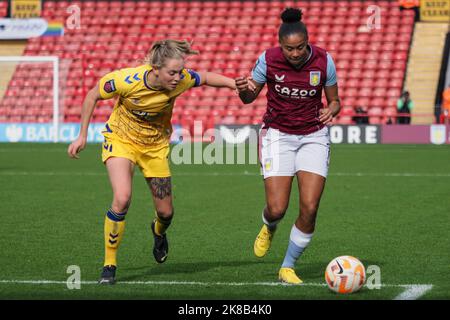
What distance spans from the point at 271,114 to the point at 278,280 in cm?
139

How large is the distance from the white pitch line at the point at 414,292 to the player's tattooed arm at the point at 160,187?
7.40 feet

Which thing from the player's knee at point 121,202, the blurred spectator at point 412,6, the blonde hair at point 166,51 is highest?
the blurred spectator at point 412,6

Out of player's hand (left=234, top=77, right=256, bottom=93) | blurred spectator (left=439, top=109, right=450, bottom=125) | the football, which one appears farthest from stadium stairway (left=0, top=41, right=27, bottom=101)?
the football

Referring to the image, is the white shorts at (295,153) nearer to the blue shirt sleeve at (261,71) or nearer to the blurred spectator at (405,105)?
the blue shirt sleeve at (261,71)

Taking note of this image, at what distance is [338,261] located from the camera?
23.3ft

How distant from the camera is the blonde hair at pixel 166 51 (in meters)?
7.34

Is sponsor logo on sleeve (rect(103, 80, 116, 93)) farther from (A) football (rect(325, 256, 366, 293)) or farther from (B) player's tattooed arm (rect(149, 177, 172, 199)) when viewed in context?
(A) football (rect(325, 256, 366, 293))

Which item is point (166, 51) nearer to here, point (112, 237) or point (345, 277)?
point (112, 237)

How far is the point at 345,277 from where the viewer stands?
6.93 metres

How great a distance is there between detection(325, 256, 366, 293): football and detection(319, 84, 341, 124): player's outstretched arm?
1.20 m

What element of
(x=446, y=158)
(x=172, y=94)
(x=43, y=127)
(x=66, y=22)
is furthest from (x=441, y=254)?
(x=66, y=22)

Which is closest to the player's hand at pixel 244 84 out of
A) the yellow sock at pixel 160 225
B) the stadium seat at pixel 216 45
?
the yellow sock at pixel 160 225

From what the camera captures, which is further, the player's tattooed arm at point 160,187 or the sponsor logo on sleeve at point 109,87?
the player's tattooed arm at point 160,187

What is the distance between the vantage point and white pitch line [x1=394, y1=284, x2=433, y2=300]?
6707mm
